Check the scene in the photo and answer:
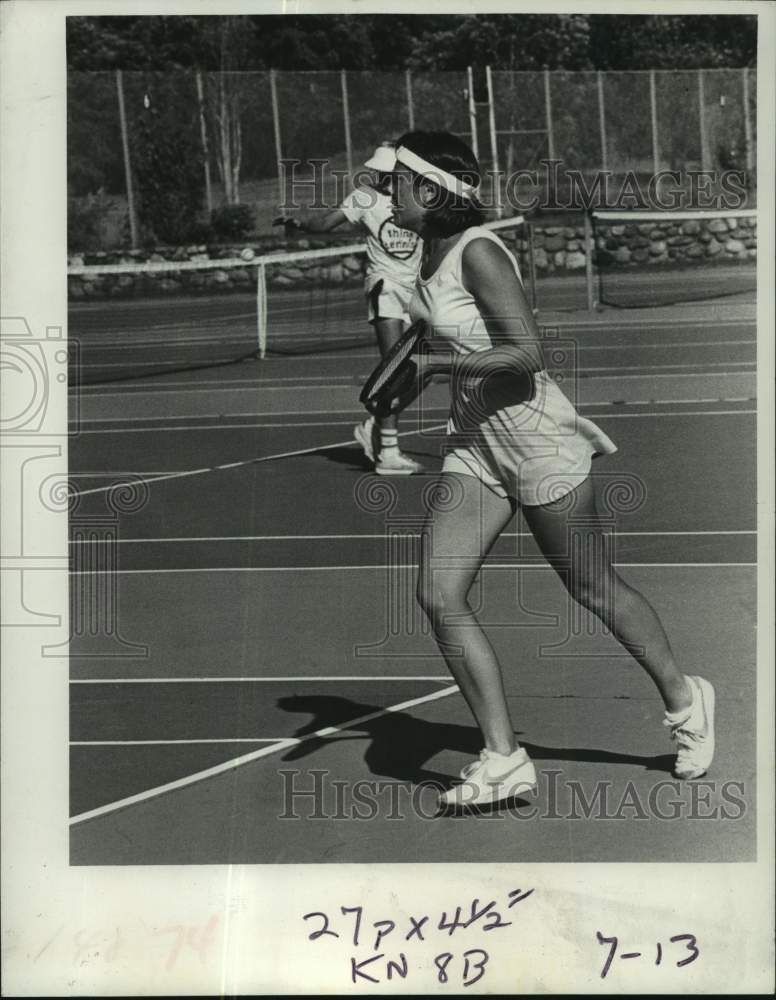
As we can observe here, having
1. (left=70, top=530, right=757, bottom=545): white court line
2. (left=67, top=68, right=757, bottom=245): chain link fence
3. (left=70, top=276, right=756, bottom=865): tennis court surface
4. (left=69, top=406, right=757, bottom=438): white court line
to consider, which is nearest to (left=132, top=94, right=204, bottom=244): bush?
(left=67, top=68, right=757, bottom=245): chain link fence

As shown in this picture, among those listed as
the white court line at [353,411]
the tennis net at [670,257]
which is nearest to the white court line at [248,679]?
the white court line at [353,411]

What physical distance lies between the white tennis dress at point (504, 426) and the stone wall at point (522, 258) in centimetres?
1816

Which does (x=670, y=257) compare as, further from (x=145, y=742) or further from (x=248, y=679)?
(x=145, y=742)

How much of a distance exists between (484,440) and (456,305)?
42 cm

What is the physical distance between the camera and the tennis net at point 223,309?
2048 cm

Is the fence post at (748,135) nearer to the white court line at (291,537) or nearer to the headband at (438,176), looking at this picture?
the white court line at (291,537)

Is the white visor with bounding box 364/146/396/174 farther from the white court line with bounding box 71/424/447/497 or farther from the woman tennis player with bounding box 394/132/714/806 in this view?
the white court line with bounding box 71/424/447/497

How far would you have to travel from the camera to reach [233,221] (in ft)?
82.4

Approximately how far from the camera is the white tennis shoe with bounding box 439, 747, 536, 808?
565cm

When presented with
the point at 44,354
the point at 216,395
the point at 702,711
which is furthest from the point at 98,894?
the point at 216,395

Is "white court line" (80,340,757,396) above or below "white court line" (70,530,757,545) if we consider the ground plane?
above

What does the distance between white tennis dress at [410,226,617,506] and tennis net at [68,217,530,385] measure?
13754 millimetres

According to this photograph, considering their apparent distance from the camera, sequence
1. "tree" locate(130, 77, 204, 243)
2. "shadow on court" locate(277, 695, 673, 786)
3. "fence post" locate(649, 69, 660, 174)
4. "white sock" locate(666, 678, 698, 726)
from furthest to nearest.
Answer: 1. "tree" locate(130, 77, 204, 243)
2. "fence post" locate(649, 69, 660, 174)
3. "shadow on court" locate(277, 695, 673, 786)
4. "white sock" locate(666, 678, 698, 726)

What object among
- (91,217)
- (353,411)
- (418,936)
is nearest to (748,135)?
(353,411)
